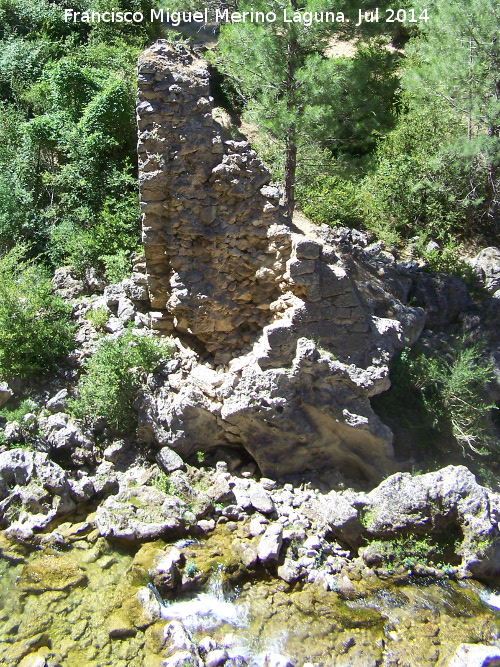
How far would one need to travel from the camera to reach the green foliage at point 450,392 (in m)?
9.20

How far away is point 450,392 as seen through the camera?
30.2ft

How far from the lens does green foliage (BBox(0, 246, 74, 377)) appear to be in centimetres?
932

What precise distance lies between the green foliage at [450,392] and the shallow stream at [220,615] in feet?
8.01

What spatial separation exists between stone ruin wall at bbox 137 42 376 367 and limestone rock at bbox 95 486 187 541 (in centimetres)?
233

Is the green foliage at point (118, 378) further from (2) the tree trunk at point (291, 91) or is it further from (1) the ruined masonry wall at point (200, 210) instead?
(2) the tree trunk at point (291, 91)

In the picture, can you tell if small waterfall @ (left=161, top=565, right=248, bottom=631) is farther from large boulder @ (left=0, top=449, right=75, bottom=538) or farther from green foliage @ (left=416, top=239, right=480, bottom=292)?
green foliage @ (left=416, top=239, right=480, bottom=292)

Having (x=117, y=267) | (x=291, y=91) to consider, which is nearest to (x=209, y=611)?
(x=117, y=267)

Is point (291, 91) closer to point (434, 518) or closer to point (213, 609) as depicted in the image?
point (434, 518)

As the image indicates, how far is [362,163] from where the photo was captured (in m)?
10.8

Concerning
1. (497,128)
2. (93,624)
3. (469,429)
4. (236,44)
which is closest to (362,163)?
→ (236,44)

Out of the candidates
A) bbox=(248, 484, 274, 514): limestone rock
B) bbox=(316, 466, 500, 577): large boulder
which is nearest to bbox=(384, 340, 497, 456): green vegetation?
bbox=(316, 466, 500, 577): large boulder

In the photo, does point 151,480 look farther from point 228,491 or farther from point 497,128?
point 497,128

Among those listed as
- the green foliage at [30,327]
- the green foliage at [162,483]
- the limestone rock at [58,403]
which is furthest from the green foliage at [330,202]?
the green foliage at [162,483]

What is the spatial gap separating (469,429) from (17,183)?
1028 centimetres
